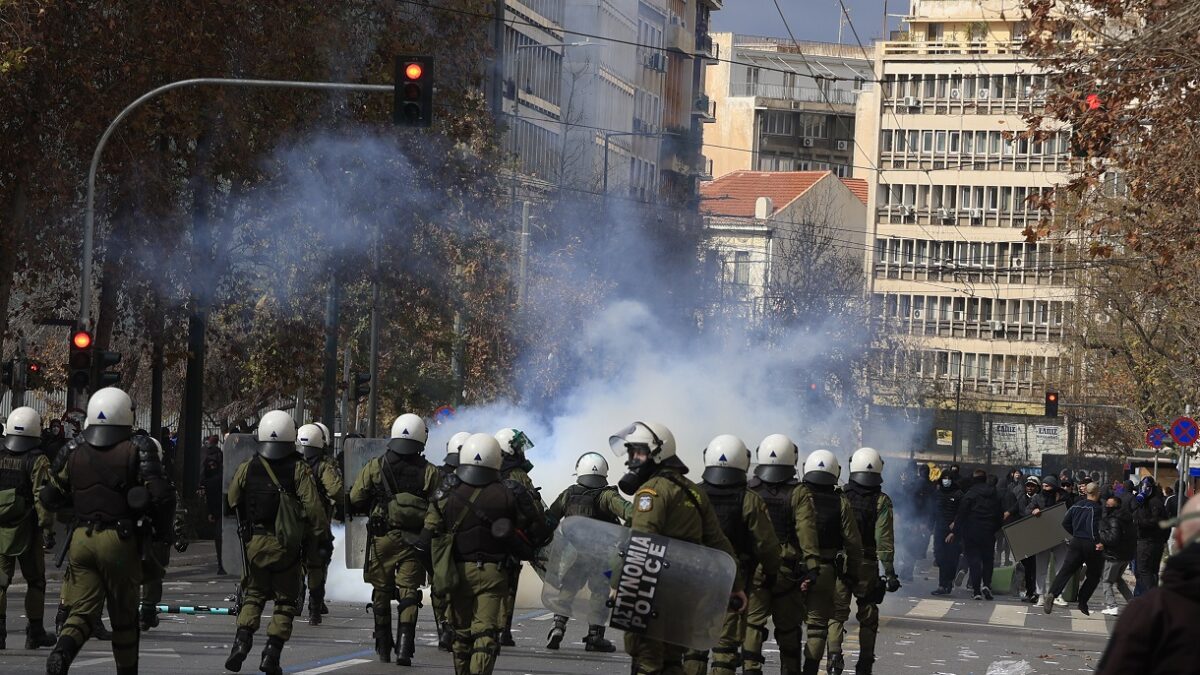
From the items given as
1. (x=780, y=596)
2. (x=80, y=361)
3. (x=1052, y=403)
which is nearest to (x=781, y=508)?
(x=780, y=596)

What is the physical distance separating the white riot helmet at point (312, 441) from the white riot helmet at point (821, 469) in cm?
413

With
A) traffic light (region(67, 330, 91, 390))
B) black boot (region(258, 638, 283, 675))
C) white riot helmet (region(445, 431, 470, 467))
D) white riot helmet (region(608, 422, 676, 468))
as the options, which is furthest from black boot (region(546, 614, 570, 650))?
traffic light (region(67, 330, 91, 390))

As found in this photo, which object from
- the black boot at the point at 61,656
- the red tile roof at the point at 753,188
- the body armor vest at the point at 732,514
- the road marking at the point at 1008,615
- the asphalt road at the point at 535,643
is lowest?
the road marking at the point at 1008,615

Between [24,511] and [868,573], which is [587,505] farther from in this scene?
[24,511]

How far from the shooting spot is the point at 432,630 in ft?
53.6

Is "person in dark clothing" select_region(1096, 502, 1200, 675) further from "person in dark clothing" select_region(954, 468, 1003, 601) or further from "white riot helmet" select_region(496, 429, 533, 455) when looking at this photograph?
"person in dark clothing" select_region(954, 468, 1003, 601)

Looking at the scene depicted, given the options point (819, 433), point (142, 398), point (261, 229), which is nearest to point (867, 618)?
point (261, 229)

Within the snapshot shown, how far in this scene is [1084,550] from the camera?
23.2 meters

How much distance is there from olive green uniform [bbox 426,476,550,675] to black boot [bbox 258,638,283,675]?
1550mm

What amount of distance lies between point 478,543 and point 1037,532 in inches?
606

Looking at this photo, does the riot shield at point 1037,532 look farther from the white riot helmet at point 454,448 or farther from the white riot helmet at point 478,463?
the white riot helmet at point 478,463

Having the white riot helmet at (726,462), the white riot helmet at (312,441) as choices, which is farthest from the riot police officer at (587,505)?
the white riot helmet at (726,462)

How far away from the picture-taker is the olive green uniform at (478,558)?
1083 cm

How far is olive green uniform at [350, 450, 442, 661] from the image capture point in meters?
13.2
